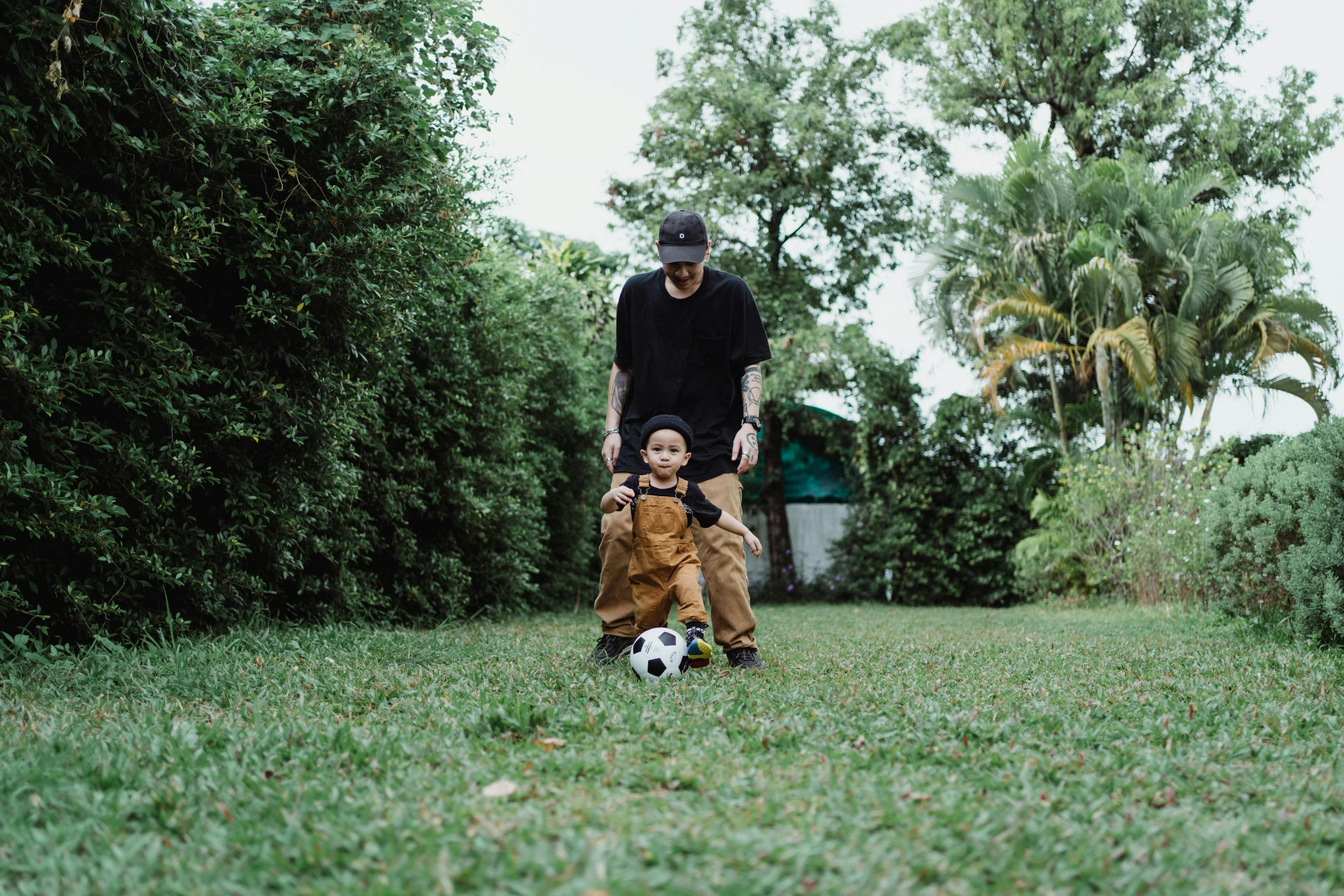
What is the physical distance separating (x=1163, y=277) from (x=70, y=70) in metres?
12.8

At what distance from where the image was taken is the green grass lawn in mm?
A: 1822

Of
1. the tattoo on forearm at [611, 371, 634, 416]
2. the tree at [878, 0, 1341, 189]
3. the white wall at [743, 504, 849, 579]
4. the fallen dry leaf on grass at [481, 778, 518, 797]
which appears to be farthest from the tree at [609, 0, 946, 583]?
the fallen dry leaf on grass at [481, 778, 518, 797]

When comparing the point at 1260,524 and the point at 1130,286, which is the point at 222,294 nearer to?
the point at 1260,524

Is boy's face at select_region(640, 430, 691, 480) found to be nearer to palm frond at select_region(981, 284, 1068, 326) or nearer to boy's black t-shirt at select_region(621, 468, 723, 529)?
boy's black t-shirt at select_region(621, 468, 723, 529)

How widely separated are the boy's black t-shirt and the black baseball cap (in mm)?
1002

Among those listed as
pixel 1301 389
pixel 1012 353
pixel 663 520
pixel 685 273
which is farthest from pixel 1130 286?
pixel 663 520

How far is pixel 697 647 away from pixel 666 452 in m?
0.87

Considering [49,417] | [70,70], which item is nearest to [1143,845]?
[49,417]

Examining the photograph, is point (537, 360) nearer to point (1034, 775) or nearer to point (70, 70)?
point (70, 70)

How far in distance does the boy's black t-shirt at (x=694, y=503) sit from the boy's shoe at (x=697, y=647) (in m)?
0.51

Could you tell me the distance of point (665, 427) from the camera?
436cm

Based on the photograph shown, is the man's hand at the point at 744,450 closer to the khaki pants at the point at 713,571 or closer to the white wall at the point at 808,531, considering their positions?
the khaki pants at the point at 713,571

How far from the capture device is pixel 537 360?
9133 millimetres

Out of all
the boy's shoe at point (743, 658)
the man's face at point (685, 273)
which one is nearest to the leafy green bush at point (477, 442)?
the man's face at point (685, 273)
